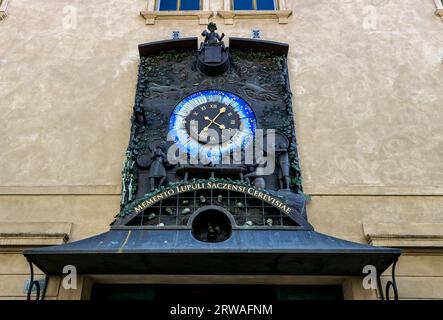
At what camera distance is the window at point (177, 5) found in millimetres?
11984

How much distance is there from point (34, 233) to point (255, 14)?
7.25 metres

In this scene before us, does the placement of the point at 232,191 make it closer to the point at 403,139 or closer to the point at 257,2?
the point at 403,139

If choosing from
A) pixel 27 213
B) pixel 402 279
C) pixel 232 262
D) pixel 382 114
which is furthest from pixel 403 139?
pixel 27 213

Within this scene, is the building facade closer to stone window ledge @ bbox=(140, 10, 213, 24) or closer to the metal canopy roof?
stone window ledge @ bbox=(140, 10, 213, 24)

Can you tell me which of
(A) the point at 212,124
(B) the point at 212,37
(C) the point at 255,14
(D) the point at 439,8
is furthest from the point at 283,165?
(D) the point at 439,8

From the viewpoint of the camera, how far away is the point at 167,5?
476 inches

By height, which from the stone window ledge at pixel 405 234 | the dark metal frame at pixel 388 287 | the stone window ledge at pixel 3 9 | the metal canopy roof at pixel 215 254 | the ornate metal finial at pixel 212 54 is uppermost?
the stone window ledge at pixel 3 9

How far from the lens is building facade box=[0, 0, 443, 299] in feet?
27.5

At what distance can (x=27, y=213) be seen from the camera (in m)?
8.89

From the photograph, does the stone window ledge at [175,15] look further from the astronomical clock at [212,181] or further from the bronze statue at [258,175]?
the bronze statue at [258,175]

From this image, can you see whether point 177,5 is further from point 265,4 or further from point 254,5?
point 265,4

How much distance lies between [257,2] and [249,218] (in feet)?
21.5

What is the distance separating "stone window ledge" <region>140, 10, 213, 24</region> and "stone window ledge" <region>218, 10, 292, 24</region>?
1.27ft

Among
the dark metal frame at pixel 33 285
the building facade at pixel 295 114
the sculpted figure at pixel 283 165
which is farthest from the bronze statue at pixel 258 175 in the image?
the dark metal frame at pixel 33 285
